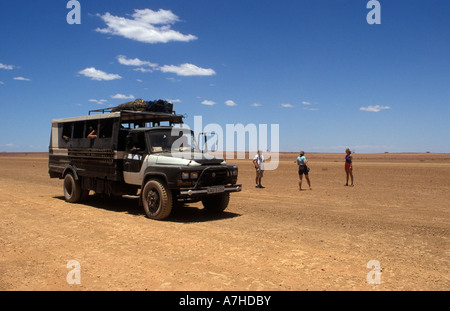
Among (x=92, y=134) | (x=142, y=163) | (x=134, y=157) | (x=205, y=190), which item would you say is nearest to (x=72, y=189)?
(x=92, y=134)

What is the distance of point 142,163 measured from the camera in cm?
936

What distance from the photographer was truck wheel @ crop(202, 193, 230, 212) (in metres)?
9.72

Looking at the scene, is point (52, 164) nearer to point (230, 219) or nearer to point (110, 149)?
point (110, 149)

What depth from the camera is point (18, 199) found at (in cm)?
1217

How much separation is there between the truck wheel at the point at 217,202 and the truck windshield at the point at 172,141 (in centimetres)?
154

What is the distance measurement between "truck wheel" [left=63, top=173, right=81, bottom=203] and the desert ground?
40.0 inches

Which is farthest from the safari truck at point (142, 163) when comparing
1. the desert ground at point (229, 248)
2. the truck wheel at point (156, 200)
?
the desert ground at point (229, 248)

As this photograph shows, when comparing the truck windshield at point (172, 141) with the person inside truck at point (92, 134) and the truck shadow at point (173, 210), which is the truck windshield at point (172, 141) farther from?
the person inside truck at point (92, 134)

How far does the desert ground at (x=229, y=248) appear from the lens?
4.55m

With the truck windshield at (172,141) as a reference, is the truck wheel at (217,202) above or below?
below
